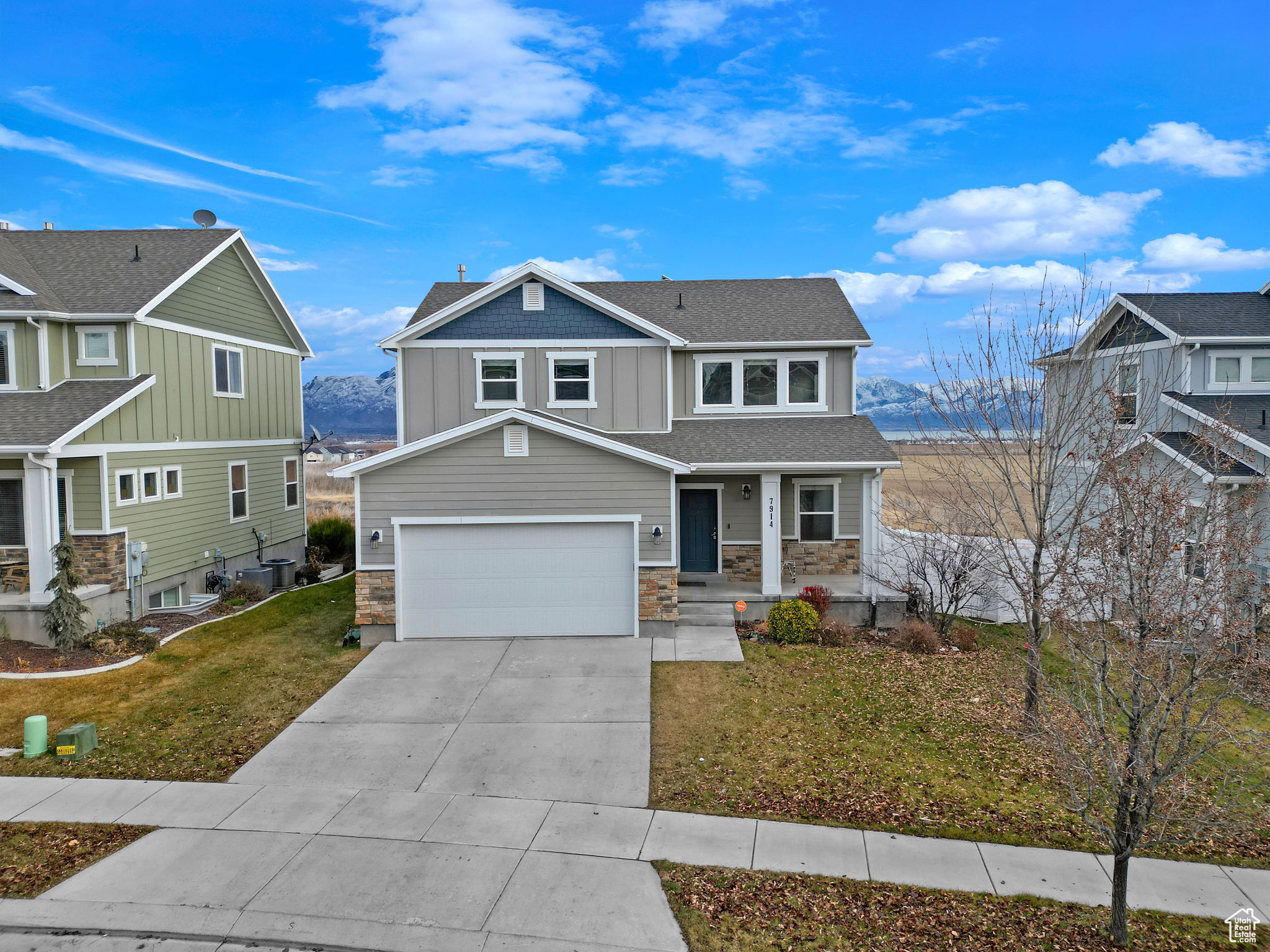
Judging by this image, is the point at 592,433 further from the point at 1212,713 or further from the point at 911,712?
the point at 1212,713

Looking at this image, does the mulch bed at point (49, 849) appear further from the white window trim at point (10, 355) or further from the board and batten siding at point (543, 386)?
the white window trim at point (10, 355)

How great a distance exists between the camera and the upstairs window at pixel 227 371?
17.4 m

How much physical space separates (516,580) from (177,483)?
822cm

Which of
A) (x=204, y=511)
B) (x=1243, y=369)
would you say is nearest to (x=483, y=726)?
(x=204, y=511)

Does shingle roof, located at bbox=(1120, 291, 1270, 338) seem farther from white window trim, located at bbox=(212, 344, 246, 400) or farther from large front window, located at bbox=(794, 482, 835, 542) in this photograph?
white window trim, located at bbox=(212, 344, 246, 400)

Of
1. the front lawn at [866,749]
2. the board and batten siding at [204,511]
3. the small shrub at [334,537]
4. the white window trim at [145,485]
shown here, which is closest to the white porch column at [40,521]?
the board and batten siding at [204,511]

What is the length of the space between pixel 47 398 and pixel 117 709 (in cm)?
701

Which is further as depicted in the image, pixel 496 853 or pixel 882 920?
pixel 496 853

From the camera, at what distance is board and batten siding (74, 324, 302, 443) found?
1481 centimetres

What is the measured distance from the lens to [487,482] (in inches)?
532

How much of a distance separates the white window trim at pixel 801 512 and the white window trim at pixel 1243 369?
27.1 ft

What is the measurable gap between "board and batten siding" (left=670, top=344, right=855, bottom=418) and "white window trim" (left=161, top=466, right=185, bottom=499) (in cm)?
1084

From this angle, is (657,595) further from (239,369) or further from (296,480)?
(296,480)

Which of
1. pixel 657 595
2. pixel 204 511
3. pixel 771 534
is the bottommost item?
pixel 657 595
